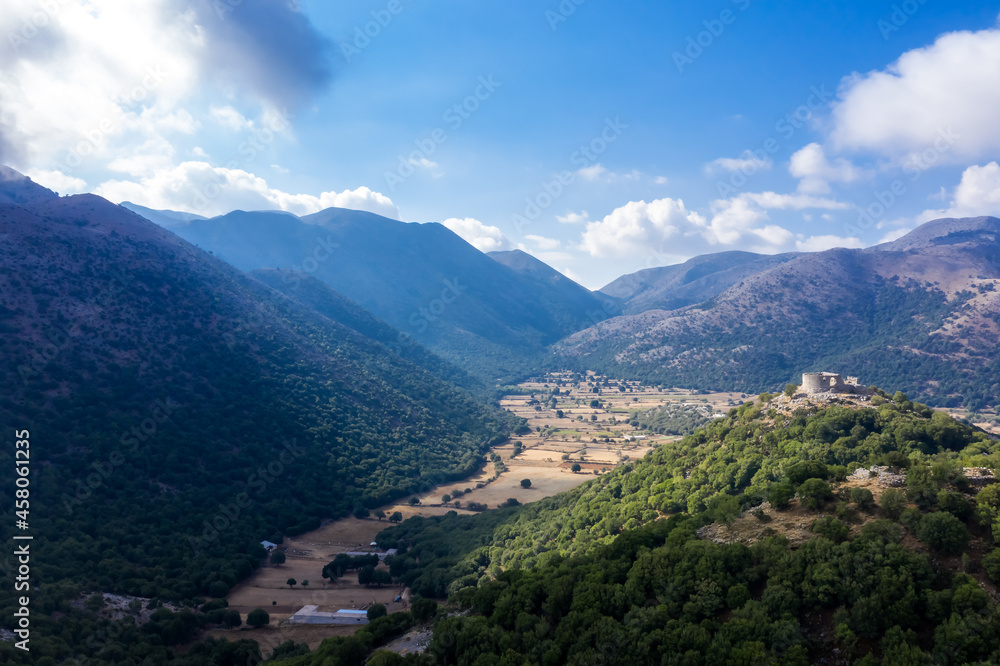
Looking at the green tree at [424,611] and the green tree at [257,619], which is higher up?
the green tree at [424,611]

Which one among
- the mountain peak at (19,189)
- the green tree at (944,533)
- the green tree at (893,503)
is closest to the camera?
the green tree at (944,533)

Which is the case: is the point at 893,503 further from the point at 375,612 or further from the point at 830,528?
the point at 375,612

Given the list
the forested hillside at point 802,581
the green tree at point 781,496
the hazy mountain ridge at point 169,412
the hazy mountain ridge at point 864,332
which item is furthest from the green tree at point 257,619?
the hazy mountain ridge at point 864,332

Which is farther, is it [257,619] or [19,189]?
[19,189]

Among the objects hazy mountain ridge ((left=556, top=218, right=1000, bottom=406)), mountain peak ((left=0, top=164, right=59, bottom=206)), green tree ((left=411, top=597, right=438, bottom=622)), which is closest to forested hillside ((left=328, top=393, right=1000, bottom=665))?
green tree ((left=411, top=597, right=438, bottom=622))

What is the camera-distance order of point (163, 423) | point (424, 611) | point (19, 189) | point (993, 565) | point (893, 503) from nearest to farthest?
point (993, 565) → point (893, 503) → point (424, 611) → point (163, 423) → point (19, 189)
